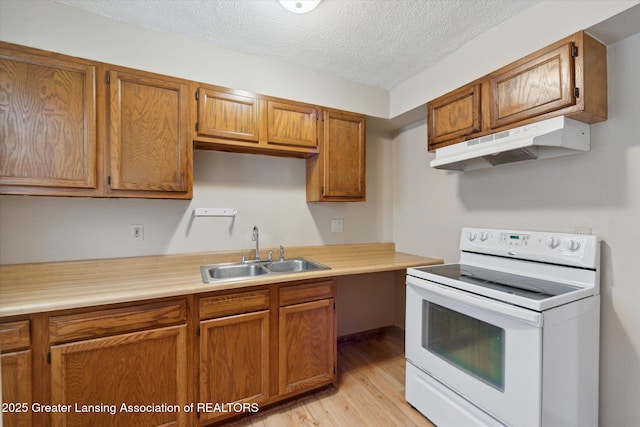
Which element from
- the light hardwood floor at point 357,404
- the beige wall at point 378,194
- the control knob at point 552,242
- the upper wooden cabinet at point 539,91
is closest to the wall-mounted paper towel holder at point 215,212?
the beige wall at point 378,194

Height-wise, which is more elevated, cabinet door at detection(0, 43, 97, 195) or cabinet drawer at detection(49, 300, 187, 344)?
cabinet door at detection(0, 43, 97, 195)

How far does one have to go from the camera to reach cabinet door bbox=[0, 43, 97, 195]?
1.41 m

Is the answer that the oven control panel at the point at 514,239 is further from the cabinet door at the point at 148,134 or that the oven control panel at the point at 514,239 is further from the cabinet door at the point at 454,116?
the cabinet door at the point at 148,134

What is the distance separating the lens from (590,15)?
1.34m

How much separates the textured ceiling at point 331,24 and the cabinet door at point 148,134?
1.23 ft

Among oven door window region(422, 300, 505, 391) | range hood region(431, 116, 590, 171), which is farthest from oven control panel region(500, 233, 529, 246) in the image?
oven door window region(422, 300, 505, 391)

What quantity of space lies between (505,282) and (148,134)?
2302 millimetres

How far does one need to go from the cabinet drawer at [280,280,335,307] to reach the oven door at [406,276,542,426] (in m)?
0.56

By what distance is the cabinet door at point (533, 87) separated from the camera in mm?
1369

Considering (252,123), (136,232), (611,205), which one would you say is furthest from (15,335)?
(611,205)

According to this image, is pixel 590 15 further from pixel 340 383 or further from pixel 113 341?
pixel 113 341

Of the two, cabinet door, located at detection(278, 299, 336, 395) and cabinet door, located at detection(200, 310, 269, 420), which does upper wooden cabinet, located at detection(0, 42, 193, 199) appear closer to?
cabinet door, located at detection(200, 310, 269, 420)

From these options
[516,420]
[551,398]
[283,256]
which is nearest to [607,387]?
[551,398]

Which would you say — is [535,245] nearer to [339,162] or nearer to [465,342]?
[465,342]
